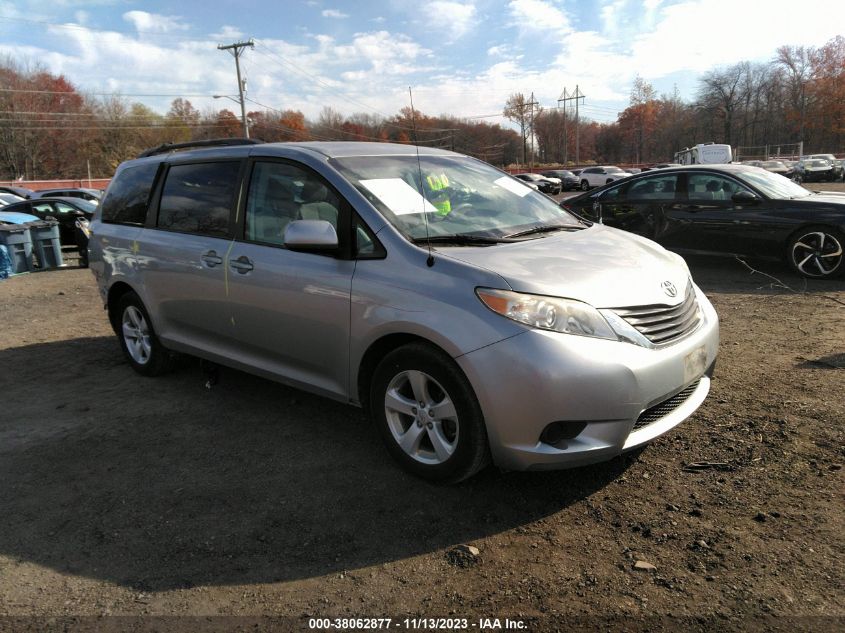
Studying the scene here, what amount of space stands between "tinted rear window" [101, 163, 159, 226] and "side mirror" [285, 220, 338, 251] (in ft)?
7.45

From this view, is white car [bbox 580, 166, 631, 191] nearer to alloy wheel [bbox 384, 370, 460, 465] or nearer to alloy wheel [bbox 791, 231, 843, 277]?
alloy wheel [bbox 791, 231, 843, 277]

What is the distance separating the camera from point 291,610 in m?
2.42

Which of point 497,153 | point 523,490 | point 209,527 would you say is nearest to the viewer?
point 209,527

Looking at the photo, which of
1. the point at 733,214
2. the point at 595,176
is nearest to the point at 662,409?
the point at 733,214

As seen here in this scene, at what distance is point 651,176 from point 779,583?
792 centimetres

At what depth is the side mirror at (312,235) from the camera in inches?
134

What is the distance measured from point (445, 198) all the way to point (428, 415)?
1.40 m

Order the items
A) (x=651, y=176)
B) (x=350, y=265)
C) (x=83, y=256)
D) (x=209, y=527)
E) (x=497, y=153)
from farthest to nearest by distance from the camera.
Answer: (x=497, y=153) < (x=83, y=256) < (x=651, y=176) < (x=350, y=265) < (x=209, y=527)

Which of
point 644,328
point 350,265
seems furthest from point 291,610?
point 644,328

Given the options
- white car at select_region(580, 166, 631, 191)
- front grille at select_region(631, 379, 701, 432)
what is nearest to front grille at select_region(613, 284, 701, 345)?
front grille at select_region(631, 379, 701, 432)

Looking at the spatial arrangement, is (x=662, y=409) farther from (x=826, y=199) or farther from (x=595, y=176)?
(x=595, y=176)

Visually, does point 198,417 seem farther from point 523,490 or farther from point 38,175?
point 38,175

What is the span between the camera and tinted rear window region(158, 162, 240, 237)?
14.1 ft

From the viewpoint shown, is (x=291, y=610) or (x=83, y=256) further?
(x=83, y=256)
